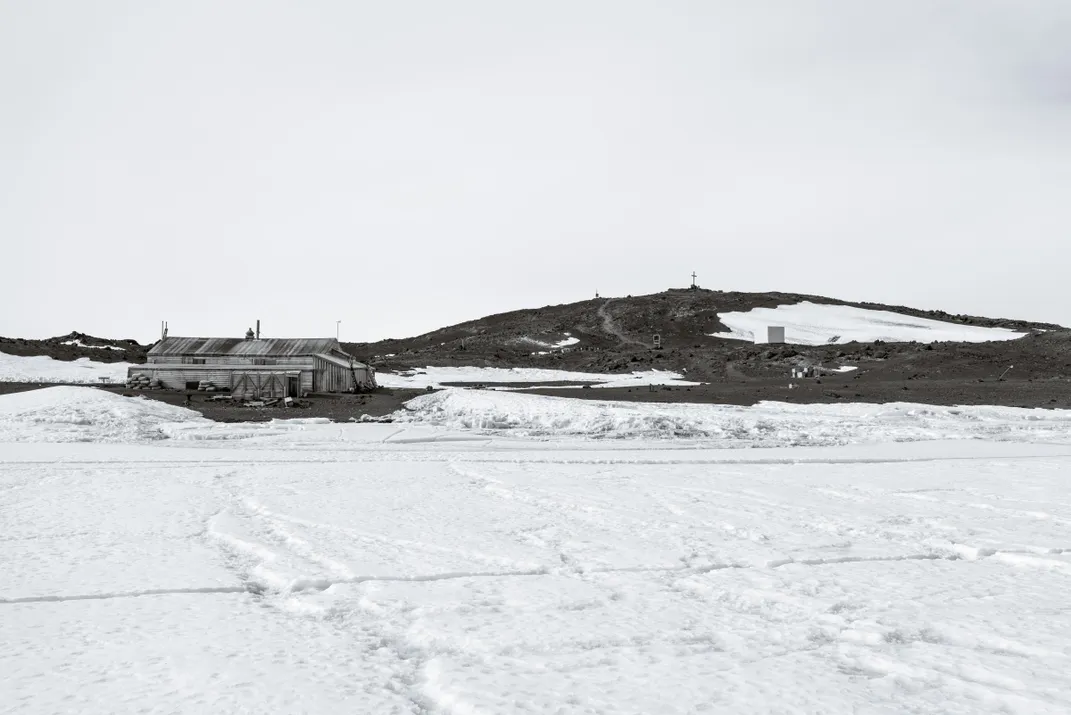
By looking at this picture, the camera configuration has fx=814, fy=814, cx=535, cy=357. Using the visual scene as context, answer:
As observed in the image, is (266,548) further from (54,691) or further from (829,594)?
(829,594)

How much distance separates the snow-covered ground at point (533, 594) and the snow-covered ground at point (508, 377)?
3032 cm

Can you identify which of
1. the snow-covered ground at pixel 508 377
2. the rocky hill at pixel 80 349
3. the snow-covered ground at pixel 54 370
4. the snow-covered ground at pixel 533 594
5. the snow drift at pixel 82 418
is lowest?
the snow-covered ground at pixel 533 594

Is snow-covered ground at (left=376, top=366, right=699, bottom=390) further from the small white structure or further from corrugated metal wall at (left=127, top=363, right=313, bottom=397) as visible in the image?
the small white structure

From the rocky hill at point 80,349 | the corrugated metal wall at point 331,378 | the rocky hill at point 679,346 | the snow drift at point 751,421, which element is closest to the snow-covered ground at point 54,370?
the rocky hill at point 80,349

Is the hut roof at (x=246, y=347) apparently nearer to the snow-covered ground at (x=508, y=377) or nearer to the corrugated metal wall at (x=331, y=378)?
the corrugated metal wall at (x=331, y=378)

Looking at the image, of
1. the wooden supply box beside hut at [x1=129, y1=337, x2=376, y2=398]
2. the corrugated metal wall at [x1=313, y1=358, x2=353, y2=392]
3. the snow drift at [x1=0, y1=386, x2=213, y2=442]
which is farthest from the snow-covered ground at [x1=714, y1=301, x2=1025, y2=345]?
the snow drift at [x1=0, y1=386, x2=213, y2=442]

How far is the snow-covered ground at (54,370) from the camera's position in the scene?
42.1 m

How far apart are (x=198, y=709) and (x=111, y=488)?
8.16 meters

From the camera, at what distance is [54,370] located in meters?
45.3

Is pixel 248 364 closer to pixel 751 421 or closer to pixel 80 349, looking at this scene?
pixel 80 349

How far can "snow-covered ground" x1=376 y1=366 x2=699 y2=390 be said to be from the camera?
4291 cm

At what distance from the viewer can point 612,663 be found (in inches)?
168

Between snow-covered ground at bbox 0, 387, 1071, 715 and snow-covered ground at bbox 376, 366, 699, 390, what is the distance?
99.5 ft

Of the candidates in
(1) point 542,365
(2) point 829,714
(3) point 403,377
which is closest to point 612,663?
(2) point 829,714
